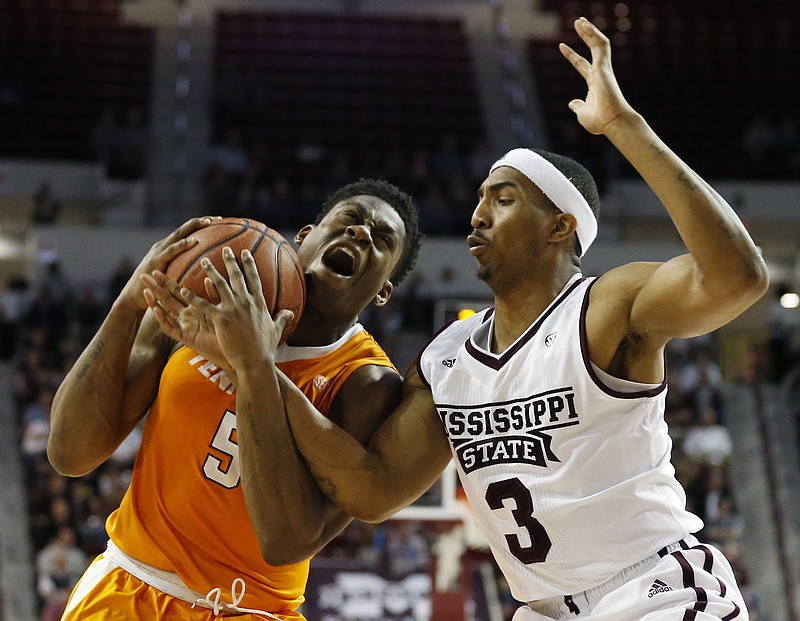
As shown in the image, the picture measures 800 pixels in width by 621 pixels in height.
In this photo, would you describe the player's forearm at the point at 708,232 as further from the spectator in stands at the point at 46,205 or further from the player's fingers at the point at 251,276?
the spectator in stands at the point at 46,205

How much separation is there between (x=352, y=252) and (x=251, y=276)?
0.54m

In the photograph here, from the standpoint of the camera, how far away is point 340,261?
363 centimetres

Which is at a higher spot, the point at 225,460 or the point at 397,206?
the point at 397,206

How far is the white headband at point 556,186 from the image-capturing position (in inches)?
138

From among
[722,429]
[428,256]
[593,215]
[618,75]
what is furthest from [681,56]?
[593,215]

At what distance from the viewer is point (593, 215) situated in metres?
3.63

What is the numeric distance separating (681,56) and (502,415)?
18.2m

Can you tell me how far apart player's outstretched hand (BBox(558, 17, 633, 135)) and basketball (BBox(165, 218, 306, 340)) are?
3.15 feet

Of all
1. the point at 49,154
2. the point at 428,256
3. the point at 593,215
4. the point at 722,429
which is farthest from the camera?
the point at 49,154

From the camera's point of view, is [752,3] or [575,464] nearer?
[575,464]

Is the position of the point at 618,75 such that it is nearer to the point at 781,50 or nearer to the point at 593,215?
the point at 781,50

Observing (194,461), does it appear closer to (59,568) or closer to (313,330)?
(313,330)

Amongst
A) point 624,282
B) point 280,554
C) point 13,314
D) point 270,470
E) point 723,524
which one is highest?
point 624,282

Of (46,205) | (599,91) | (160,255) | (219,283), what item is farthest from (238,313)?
(46,205)
